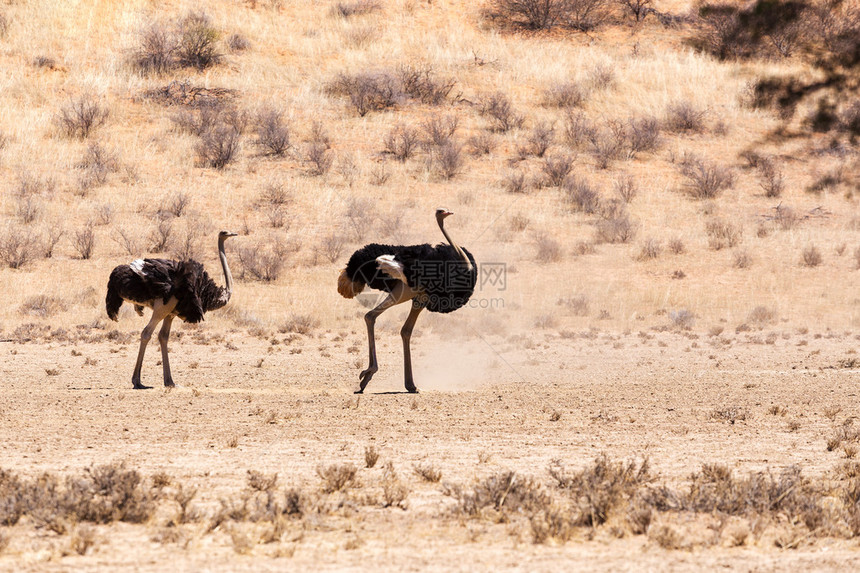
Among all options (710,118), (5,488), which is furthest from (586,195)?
(5,488)

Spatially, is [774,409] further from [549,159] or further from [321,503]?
[549,159]

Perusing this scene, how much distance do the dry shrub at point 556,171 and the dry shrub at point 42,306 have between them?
12.8 meters

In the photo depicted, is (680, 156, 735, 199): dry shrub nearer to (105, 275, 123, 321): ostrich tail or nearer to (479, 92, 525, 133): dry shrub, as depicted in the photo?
(479, 92, 525, 133): dry shrub

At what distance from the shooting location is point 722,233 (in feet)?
77.8

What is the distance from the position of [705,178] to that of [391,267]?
1715 cm

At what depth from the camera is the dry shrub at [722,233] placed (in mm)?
23266

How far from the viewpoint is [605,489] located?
6844 mm

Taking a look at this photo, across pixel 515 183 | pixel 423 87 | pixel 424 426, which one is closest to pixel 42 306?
pixel 424 426

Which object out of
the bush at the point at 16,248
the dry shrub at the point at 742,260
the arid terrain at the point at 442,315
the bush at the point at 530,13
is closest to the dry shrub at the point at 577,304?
the arid terrain at the point at 442,315

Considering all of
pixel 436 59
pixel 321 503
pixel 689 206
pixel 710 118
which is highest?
pixel 436 59

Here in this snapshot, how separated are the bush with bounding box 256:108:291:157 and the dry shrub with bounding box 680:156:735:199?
412 inches

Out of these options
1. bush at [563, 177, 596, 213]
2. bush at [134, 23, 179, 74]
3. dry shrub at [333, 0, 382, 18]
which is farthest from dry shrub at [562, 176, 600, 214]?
bush at [134, 23, 179, 74]

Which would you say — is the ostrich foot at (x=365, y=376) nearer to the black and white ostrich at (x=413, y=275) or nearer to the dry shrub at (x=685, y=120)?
the black and white ostrich at (x=413, y=275)

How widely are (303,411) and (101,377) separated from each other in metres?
3.77
